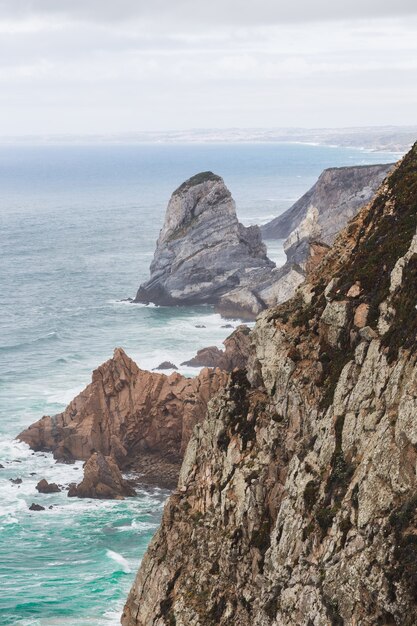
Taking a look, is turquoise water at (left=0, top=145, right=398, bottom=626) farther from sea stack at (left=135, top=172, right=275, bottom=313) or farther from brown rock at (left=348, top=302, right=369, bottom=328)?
A: brown rock at (left=348, top=302, right=369, bottom=328)

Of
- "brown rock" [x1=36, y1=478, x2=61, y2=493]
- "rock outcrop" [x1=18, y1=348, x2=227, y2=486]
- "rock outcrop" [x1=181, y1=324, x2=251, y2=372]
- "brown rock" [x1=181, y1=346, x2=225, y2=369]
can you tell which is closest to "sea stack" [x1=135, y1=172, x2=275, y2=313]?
"brown rock" [x1=181, y1=346, x2=225, y2=369]

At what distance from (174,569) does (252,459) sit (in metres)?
5.20

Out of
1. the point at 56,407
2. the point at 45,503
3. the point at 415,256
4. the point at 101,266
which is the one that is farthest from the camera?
the point at 101,266

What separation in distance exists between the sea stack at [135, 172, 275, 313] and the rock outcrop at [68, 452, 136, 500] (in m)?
62.2

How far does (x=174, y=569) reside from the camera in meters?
41.9

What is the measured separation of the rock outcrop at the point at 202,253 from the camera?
443ft

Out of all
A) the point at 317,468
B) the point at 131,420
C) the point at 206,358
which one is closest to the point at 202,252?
the point at 206,358

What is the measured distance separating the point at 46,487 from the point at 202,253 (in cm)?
6598

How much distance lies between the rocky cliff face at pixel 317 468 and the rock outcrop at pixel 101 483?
27.2 meters

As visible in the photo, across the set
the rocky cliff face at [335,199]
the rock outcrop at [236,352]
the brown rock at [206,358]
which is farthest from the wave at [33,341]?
the rocky cliff face at [335,199]

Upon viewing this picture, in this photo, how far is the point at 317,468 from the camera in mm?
37688

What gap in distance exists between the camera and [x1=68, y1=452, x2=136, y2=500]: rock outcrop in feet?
235

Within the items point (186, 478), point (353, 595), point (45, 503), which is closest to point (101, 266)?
point (45, 503)

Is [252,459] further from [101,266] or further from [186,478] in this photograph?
[101,266]
